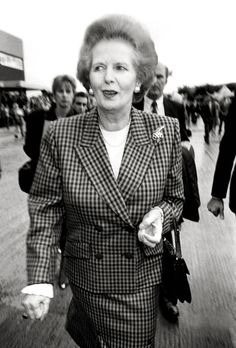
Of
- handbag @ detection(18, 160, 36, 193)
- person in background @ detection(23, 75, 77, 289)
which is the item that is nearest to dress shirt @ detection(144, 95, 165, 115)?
person in background @ detection(23, 75, 77, 289)

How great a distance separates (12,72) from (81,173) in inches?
2157

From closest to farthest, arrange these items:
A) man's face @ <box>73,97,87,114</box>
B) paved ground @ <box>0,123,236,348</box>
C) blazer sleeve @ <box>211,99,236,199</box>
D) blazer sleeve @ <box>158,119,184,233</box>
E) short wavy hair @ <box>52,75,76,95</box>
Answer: blazer sleeve @ <box>158,119,184,233</box> → blazer sleeve @ <box>211,99,236,199</box> → paved ground @ <box>0,123,236,348</box> → short wavy hair @ <box>52,75,76,95</box> → man's face @ <box>73,97,87,114</box>

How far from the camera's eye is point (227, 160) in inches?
98.9

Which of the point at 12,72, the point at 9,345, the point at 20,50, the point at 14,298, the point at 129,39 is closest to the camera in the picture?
the point at 129,39

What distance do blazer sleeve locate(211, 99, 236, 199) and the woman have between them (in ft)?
2.74

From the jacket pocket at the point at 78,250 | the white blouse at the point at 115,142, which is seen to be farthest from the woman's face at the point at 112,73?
the jacket pocket at the point at 78,250

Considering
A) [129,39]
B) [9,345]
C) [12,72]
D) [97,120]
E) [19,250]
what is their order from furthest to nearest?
[12,72], [19,250], [9,345], [97,120], [129,39]

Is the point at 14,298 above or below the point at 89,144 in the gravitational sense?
below

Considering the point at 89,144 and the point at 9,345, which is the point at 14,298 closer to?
the point at 9,345

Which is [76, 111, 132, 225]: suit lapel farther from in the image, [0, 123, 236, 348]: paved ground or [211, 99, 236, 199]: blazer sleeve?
[0, 123, 236, 348]: paved ground

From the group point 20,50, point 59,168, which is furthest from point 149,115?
point 20,50

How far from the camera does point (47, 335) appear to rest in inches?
112

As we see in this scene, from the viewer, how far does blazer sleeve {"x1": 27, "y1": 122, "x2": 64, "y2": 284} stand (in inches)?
61.8

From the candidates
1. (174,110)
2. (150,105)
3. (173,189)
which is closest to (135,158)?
(173,189)
